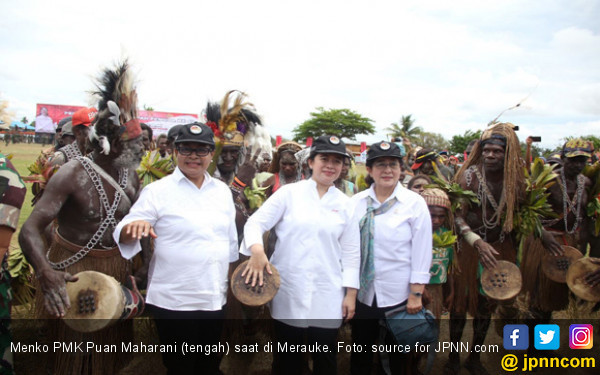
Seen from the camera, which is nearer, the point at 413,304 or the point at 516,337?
the point at 413,304

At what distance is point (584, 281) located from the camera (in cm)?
377

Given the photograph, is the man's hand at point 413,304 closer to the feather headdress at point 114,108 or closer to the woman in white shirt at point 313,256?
the woman in white shirt at point 313,256

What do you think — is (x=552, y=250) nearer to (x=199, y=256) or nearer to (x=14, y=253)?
(x=199, y=256)

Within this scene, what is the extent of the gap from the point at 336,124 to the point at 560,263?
49979mm

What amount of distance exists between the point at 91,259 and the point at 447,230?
3014mm

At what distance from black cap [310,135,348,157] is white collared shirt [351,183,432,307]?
47 cm

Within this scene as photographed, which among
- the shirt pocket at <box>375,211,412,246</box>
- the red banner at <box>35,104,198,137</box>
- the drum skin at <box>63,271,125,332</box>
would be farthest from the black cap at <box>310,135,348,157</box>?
the red banner at <box>35,104,198,137</box>

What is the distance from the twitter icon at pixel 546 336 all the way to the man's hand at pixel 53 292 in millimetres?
4495

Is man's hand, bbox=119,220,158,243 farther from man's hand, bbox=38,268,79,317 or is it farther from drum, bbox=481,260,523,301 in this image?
drum, bbox=481,260,523,301

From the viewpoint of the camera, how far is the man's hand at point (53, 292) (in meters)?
2.34

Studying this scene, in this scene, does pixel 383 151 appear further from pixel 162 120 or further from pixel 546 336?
pixel 162 120

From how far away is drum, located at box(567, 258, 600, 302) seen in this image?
3717 millimetres

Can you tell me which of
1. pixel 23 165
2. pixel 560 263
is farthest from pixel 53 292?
pixel 23 165

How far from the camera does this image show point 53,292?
7.68 ft
